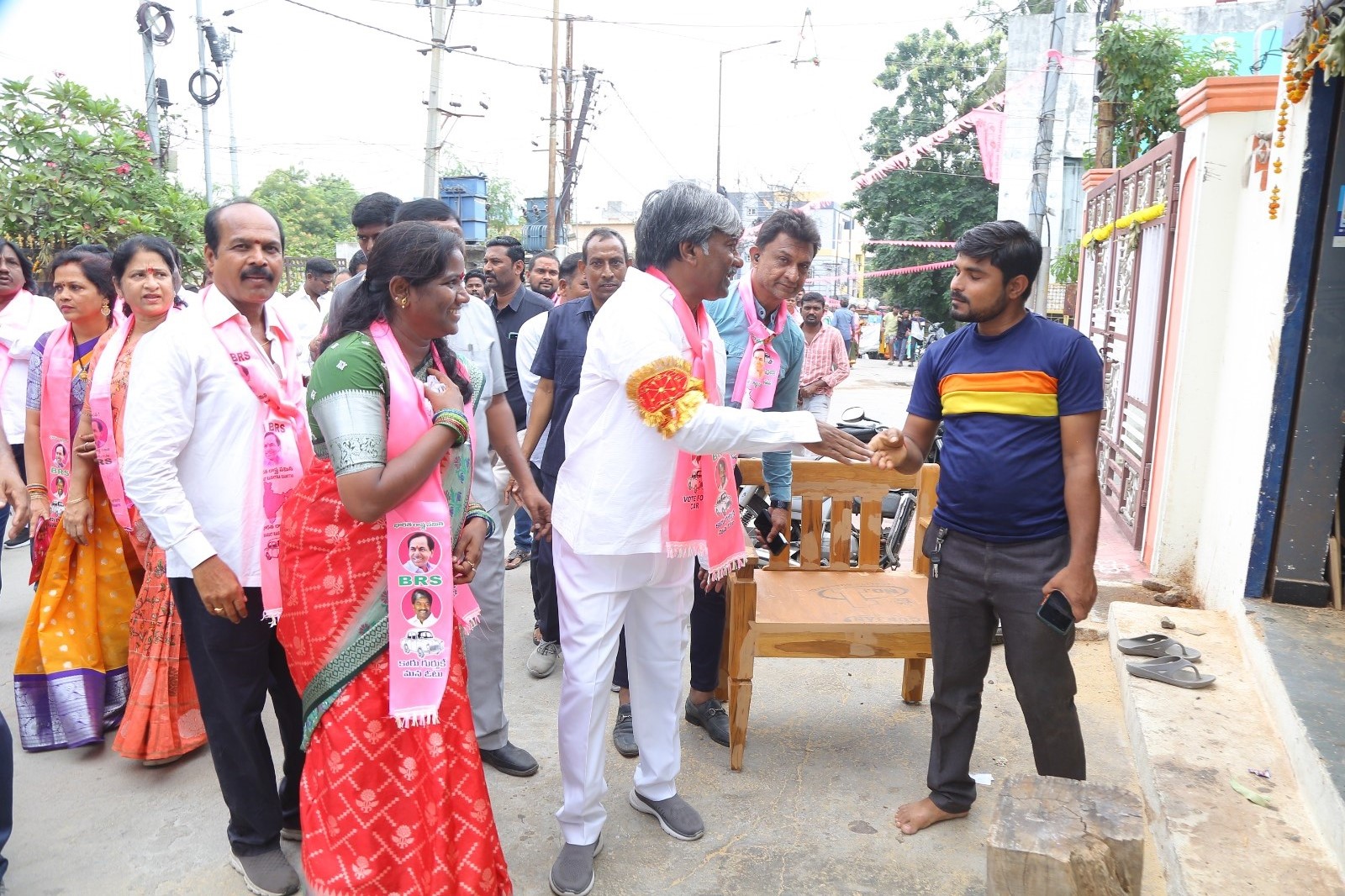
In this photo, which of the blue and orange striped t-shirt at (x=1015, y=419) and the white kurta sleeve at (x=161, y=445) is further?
the blue and orange striped t-shirt at (x=1015, y=419)

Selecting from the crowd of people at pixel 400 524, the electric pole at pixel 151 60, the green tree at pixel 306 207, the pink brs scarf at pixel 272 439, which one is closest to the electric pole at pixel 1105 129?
the crowd of people at pixel 400 524

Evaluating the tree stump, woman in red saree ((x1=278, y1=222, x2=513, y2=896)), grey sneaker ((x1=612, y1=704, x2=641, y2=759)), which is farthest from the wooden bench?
the tree stump

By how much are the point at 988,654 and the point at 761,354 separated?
1315mm

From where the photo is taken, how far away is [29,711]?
11.8 feet

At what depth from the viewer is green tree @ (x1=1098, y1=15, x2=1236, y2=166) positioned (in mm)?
8500

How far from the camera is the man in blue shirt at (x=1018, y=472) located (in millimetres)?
2660

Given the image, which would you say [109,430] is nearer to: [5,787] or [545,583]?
[5,787]

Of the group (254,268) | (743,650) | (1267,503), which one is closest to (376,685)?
(254,268)

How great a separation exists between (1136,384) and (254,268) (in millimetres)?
5654

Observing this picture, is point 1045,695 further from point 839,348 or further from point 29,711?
point 839,348

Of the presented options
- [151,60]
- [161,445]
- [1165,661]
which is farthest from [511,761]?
[151,60]

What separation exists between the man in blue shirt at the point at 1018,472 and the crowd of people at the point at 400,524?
0.05ft

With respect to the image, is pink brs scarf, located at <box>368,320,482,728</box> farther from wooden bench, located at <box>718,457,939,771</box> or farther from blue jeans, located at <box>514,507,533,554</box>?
blue jeans, located at <box>514,507,533,554</box>

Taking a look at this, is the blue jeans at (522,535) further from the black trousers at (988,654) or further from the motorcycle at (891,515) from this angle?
the black trousers at (988,654)
